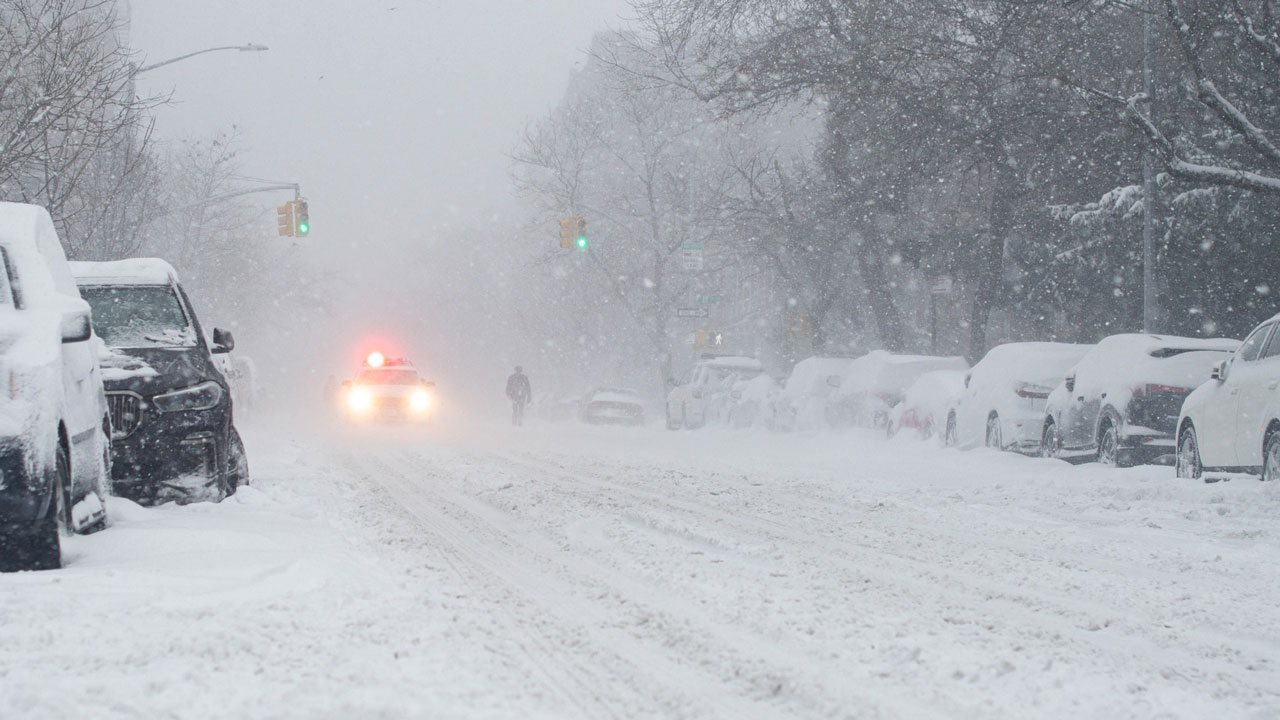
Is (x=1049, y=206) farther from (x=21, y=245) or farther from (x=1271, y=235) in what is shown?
(x=21, y=245)

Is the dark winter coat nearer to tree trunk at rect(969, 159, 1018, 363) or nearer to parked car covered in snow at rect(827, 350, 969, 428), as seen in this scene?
parked car covered in snow at rect(827, 350, 969, 428)

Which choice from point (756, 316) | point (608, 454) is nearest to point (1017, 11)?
point (608, 454)

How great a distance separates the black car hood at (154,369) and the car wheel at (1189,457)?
365 inches

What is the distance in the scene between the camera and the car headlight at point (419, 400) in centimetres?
2656

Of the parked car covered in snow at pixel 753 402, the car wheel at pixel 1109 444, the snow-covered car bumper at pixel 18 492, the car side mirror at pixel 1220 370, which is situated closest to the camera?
the snow-covered car bumper at pixel 18 492

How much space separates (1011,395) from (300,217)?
19.8 m

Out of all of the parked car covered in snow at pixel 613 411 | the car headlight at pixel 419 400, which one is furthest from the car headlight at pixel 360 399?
the parked car covered in snow at pixel 613 411

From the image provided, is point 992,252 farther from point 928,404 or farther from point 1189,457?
point 1189,457

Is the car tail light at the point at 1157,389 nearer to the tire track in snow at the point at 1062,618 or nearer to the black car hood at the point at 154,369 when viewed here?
the tire track in snow at the point at 1062,618

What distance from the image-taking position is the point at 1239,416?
10.9 meters

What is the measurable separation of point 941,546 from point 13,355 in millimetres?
5220

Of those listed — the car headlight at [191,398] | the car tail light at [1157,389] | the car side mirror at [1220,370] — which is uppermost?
the car headlight at [191,398]

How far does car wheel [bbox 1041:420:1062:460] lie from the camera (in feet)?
49.3

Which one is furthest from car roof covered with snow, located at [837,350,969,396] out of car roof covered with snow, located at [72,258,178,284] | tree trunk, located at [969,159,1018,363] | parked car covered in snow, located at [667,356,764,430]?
car roof covered with snow, located at [72,258,178,284]
